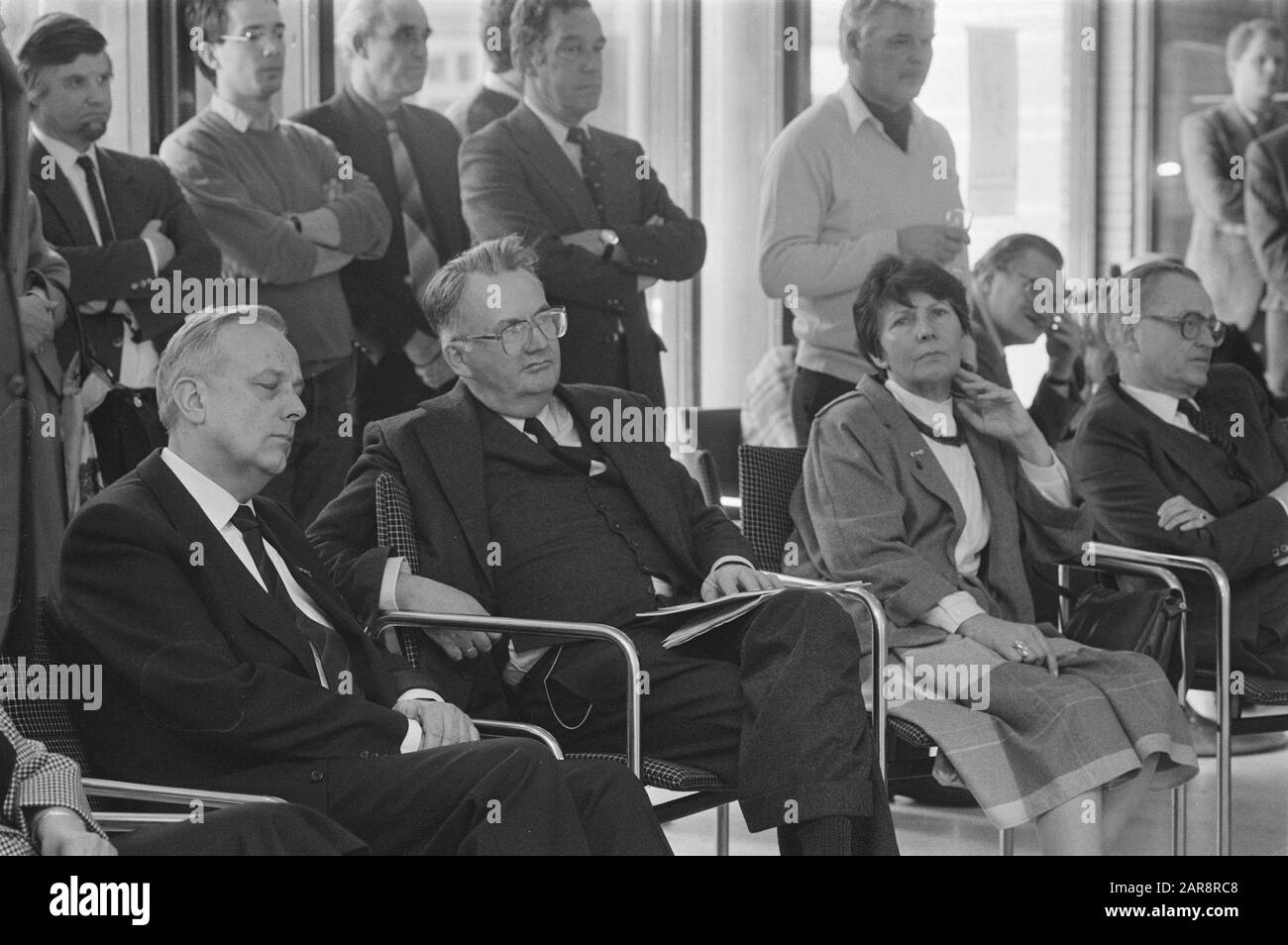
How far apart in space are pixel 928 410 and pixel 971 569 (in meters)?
0.31

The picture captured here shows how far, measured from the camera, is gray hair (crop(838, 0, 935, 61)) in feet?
14.0

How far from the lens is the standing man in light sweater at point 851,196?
4180mm

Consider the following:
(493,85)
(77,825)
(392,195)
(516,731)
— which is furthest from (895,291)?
(77,825)

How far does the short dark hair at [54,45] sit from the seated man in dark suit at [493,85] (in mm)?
1200

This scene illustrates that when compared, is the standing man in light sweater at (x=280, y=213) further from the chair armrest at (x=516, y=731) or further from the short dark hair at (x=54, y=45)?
the chair armrest at (x=516, y=731)

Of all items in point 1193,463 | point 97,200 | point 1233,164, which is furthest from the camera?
point 1233,164

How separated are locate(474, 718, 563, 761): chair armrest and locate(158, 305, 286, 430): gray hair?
67cm

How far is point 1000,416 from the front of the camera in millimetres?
3406

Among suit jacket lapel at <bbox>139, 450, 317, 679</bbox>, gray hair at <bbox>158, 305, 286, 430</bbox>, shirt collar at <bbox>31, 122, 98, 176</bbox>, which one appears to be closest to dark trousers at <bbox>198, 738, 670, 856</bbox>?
suit jacket lapel at <bbox>139, 450, 317, 679</bbox>

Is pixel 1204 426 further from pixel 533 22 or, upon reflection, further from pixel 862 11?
pixel 533 22

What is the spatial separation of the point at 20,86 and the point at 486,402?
0.99 meters

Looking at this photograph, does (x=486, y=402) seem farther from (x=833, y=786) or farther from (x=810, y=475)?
(x=833, y=786)

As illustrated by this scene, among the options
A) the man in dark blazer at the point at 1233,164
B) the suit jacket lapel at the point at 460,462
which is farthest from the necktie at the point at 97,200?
the man in dark blazer at the point at 1233,164
